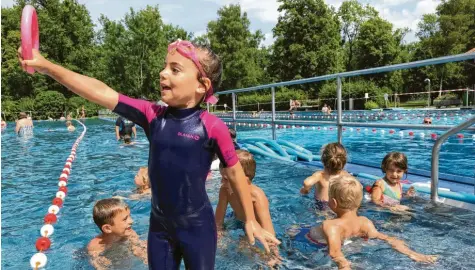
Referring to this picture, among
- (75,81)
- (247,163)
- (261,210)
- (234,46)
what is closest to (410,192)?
(261,210)

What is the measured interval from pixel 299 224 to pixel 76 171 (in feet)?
20.8

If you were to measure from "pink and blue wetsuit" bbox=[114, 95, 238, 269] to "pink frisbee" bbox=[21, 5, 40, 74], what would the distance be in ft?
1.65

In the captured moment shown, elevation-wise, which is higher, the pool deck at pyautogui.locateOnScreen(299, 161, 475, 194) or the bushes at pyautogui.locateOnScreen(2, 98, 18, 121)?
the bushes at pyautogui.locateOnScreen(2, 98, 18, 121)

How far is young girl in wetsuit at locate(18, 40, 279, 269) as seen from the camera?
2.11m

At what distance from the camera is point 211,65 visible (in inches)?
87.8

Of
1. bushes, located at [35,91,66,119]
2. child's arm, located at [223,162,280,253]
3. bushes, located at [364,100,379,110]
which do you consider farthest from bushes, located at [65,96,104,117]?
child's arm, located at [223,162,280,253]

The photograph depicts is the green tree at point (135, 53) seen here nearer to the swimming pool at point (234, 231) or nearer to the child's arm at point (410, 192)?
the swimming pool at point (234, 231)

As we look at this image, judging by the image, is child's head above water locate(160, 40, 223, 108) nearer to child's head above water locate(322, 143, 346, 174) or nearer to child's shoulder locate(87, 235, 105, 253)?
child's shoulder locate(87, 235, 105, 253)

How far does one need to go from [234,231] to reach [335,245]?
1.10m

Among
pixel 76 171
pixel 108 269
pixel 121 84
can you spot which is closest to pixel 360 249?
pixel 108 269

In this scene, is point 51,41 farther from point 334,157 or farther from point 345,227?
point 345,227

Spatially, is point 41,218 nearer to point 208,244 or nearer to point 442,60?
point 208,244

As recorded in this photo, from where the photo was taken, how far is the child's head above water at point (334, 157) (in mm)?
4520

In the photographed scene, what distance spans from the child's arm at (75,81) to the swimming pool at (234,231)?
1770 mm
